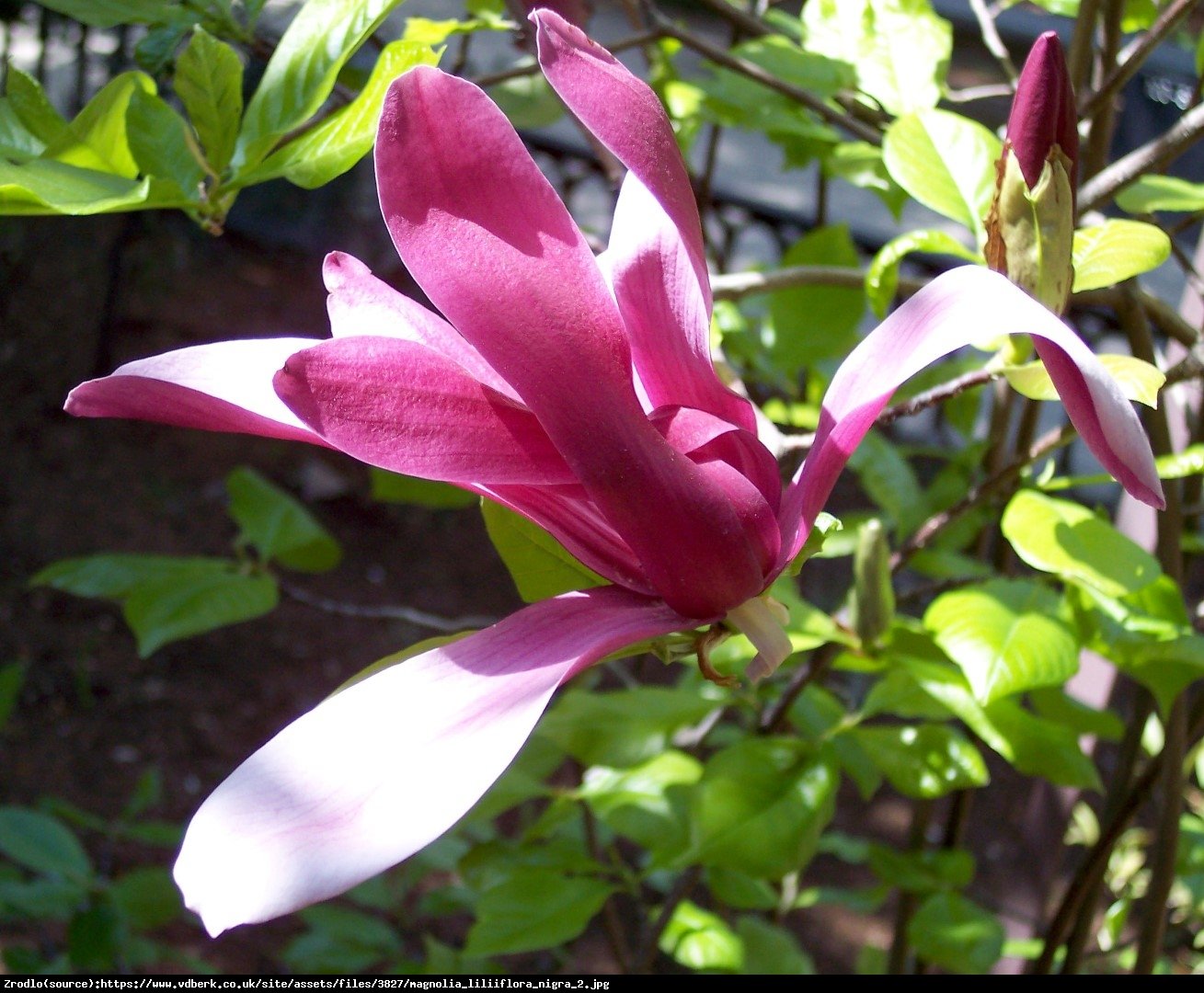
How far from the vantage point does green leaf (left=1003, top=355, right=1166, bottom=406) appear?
1.41 feet

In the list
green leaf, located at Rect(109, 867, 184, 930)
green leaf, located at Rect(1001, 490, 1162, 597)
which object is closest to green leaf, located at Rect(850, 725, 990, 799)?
green leaf, located at Rect(1001, 490, 1162, 597)

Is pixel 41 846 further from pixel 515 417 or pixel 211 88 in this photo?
pixel 515 417

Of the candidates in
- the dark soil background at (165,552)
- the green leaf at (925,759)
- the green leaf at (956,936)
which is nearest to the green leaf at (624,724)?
Answer: the green leaf at (925,759)

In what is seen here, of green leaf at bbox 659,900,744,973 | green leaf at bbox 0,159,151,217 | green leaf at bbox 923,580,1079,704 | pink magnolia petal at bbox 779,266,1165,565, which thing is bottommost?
green leaf at bbox 659,900,744,973

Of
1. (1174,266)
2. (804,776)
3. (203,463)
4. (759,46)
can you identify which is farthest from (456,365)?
(1174,266)

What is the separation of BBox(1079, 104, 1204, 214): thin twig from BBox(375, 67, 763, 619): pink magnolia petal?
1.41ft

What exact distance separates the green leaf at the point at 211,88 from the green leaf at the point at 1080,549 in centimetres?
43

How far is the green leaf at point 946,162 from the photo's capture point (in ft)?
1.96

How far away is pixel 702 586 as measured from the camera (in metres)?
0.35

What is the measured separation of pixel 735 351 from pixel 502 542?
0.68 meters

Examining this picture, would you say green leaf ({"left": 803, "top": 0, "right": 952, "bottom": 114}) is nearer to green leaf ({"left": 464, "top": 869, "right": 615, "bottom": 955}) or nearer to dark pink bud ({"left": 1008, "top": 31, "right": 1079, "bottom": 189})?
dark pink bud ({"left": 1008, "top": 31, "right": 1079, "bottom": 189})

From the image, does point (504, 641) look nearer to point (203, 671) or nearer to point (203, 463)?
point (203, 671)

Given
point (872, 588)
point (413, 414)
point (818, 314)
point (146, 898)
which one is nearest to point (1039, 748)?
point (872, 588)

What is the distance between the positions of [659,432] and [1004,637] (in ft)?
1.21
